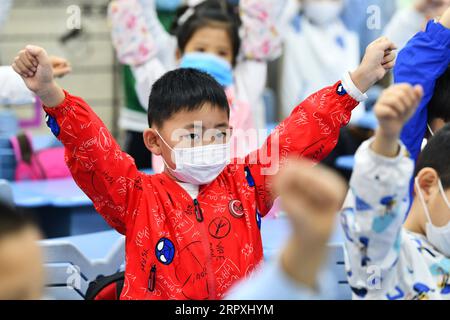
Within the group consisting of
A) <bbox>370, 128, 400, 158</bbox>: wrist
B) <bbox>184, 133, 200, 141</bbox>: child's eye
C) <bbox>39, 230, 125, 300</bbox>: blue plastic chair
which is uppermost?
<bbox>370, 128, 400, 158</bbox>: wrist

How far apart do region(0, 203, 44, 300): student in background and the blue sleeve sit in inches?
54.7

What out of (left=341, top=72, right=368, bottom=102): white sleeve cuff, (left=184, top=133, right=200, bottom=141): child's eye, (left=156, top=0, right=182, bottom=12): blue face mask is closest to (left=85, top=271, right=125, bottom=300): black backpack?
(left=184, top=133, right=200, bottom=141): child's eye

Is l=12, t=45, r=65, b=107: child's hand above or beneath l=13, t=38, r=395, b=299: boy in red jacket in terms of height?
above

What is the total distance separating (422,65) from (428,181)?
71 centimetres

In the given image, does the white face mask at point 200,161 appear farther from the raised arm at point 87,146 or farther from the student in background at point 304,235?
the student in background at point 304,235

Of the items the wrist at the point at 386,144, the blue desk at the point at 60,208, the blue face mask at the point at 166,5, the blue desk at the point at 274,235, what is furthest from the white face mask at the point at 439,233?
the blue face mask at the point at 166,5

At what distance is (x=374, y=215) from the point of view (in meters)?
1.42

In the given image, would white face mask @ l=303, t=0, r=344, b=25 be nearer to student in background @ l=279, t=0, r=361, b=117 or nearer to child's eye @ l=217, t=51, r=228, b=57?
student in background @ l=279, t=0, r=361, b=117

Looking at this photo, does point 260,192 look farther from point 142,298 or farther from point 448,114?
point 448,114

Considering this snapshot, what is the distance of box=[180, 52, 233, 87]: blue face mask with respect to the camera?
332 cm

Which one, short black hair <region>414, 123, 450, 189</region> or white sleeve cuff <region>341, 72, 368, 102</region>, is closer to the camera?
short black hair <region>414, 123, 450, 189</region>

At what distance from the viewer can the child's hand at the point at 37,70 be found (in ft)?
6.04

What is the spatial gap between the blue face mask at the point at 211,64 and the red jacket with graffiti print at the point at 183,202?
125cm

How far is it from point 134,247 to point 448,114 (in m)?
1.00
